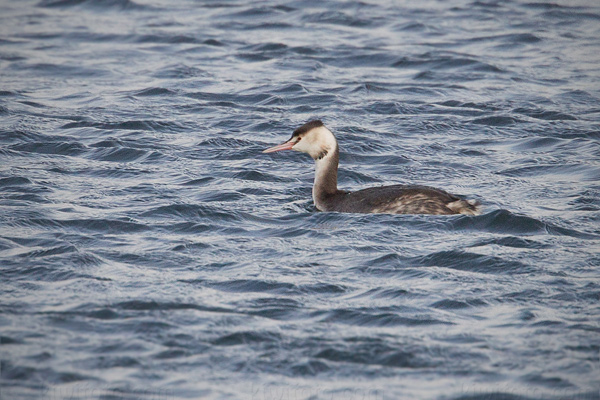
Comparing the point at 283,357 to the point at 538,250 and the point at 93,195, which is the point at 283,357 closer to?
the point at 538,250

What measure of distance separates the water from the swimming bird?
138 mm

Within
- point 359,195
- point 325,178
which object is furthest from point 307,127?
point 359,195

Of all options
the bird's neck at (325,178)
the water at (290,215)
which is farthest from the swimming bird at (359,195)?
the water at (290,215)

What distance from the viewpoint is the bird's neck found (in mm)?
10516

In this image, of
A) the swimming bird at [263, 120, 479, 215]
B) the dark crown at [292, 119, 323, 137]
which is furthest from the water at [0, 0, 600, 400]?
the dark crown at [292, 119, 323, 137]

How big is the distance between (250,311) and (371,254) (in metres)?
1.76

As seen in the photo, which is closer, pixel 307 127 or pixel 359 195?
pixel 359 195

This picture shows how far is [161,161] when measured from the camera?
12109mm

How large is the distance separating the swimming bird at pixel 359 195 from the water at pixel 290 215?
138 millimetres

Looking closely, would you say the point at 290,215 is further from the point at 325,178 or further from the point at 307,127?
the point at 307,127

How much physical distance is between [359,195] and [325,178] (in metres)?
0.67

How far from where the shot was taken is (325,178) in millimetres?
10648

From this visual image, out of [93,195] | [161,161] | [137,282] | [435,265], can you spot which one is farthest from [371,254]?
[161,161]

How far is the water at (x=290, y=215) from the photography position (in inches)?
259
